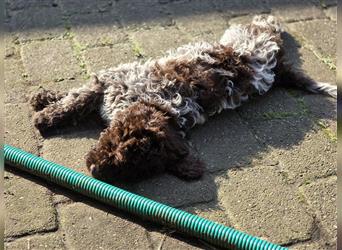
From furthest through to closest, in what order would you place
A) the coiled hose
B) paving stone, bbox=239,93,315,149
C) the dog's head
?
paving stone, bbox=239,93,315,149 → the dog's head → the coiled hose

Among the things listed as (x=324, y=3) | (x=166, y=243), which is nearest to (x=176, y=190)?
(x=166, y=243)

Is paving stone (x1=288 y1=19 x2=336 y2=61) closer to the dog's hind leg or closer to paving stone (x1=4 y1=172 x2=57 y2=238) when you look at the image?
the dog's hind leg

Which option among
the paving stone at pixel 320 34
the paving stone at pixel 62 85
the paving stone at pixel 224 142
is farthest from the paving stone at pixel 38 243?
the paving stone at pixel 320 34

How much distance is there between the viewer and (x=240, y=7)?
5.31 meters

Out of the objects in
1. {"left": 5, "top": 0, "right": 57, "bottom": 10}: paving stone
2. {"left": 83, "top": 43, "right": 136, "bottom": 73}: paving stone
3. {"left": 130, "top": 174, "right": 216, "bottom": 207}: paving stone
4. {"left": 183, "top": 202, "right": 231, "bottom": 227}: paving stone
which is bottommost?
{"left": 183, "top": 202, "right": 231, "bottom": 227}: paving stone

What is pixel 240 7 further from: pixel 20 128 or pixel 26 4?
pixel 20 128

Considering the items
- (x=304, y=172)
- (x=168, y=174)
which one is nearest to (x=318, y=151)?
(x=304, y=172)

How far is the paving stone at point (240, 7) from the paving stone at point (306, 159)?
1.68 meters

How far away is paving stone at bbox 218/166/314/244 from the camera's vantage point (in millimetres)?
3285

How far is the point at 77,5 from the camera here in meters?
5.21

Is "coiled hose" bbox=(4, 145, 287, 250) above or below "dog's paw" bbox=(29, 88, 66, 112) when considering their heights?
below

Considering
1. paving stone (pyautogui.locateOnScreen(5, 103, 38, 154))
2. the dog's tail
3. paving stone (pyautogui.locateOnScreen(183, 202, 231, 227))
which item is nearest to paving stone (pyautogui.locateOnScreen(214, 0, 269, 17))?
the dog's tail

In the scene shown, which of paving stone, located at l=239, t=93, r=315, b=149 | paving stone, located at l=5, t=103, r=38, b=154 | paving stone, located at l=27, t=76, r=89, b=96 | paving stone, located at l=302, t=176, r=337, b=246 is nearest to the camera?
paving stone, located at l=302, t=176, r=337, b=246

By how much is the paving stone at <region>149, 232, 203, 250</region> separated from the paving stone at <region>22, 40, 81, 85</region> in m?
1.62
